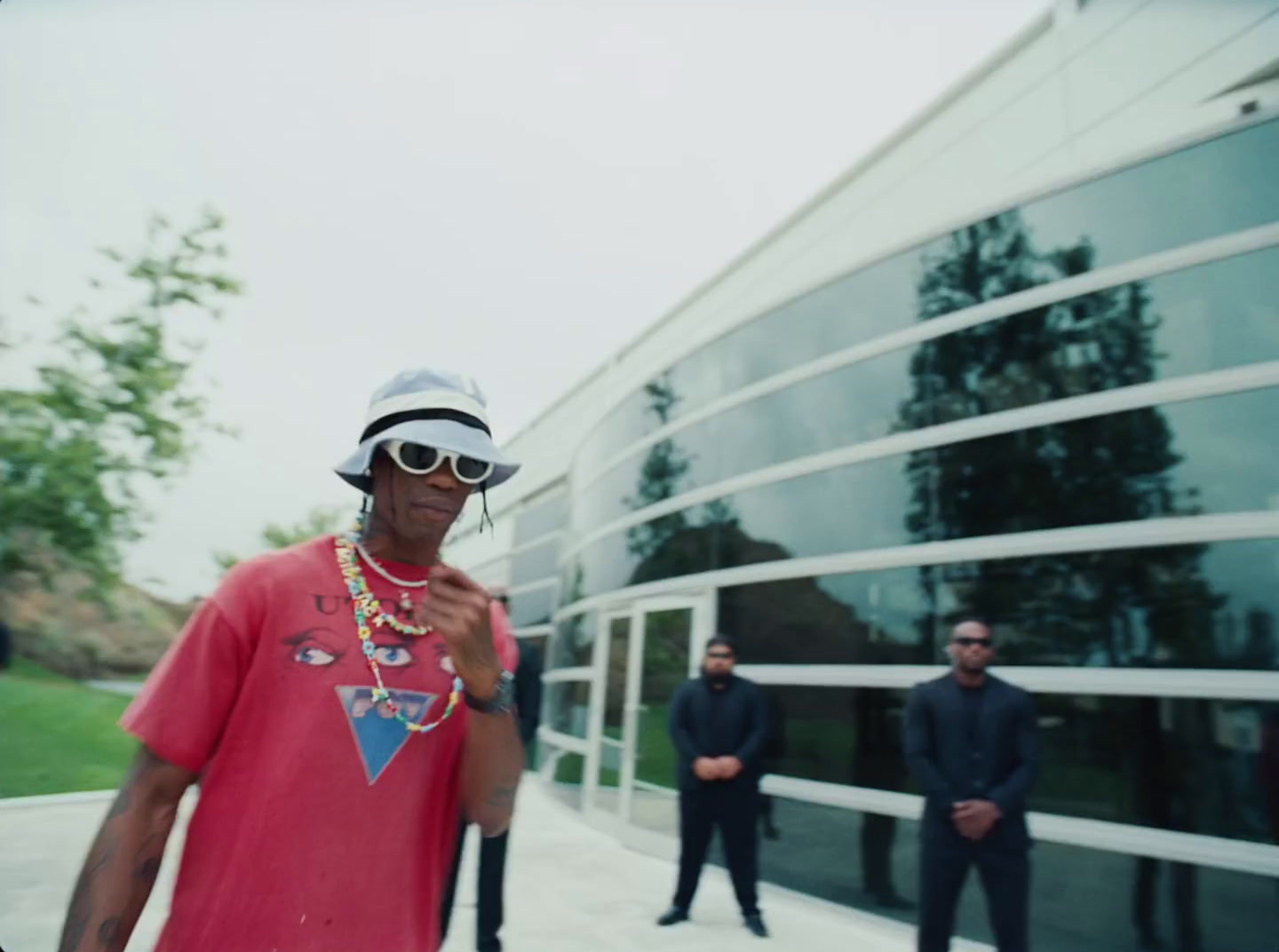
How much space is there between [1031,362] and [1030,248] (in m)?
0.90

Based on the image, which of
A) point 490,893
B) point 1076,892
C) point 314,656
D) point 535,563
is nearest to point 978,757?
point 1076,892

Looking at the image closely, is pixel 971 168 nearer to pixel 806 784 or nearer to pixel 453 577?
pixel 806 784

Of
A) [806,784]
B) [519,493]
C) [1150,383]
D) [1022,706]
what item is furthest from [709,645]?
[519,493]

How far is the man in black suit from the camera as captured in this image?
381 centimetres

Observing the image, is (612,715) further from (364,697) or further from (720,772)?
(364,697)

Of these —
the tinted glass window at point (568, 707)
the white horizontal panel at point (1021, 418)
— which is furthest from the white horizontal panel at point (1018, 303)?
the tinted glass window at point (568, 707)

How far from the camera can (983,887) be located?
388 cm

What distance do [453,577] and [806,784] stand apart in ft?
18.4

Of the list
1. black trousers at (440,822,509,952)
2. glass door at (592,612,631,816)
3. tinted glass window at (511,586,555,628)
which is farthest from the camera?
tinted glass window at (511,586,555,628)

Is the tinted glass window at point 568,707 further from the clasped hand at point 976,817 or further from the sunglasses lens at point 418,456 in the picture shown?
the sunglasses lens at point 418,456

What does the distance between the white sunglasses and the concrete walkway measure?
3.76m

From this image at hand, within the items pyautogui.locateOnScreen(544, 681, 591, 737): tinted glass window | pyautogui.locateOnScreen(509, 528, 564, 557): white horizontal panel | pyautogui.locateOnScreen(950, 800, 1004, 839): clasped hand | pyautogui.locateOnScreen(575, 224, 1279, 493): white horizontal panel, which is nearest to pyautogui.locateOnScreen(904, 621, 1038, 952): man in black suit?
pyautogui.locateOnScreen(950, 800, 1004, 839): clasped hand

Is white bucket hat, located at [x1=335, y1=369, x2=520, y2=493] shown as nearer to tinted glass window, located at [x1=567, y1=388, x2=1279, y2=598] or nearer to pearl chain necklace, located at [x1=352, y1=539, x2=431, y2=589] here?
pearl chain necklace, located at [x1=352, y1=539, x2=431, y2=589]

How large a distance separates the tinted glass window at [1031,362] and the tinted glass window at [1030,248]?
0.28 meters
